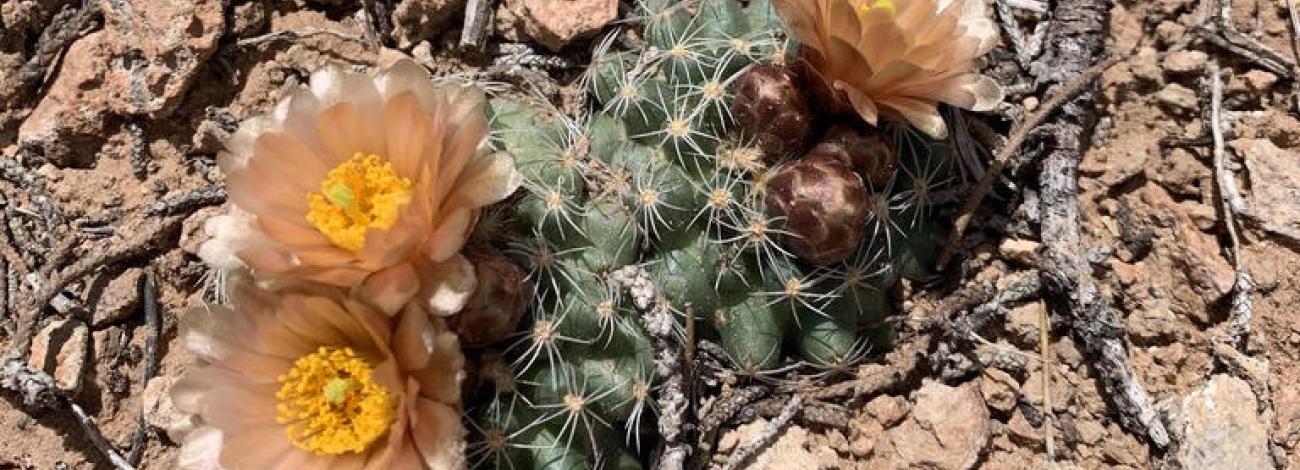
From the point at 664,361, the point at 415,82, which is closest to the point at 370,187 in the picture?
the point at 415,82

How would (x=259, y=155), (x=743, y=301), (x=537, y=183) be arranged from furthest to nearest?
1. (x=743, y=301)
2. (x=537, y=183)
3. (x=259, y=155)

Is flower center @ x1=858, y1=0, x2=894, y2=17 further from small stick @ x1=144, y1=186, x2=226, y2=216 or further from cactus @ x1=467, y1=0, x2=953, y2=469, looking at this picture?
small stick @ x1=144, y1=186, x2=226, y2=216

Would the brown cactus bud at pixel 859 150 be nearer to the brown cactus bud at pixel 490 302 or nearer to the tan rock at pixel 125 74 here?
the brown cactus bud at pixel 490 302

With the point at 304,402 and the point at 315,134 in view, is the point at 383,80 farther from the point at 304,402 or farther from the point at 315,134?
the point at 304,402

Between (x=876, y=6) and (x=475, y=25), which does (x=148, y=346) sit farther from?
(x=876, y=6)

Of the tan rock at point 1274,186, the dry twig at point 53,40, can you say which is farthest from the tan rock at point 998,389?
the dry twig at point 53,40

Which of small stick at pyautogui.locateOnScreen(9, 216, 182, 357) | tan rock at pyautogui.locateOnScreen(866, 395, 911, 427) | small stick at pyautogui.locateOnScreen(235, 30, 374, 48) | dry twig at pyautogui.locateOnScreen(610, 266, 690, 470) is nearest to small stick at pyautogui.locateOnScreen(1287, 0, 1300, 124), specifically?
tan rock at pyautogui.locateOnScreen(866, 395, 911, 427)

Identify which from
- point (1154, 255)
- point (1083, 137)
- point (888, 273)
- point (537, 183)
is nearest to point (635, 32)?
point (537, 183)
